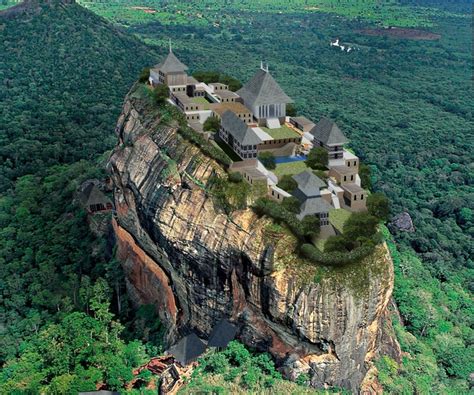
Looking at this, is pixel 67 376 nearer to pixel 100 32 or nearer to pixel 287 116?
pixel 287 116

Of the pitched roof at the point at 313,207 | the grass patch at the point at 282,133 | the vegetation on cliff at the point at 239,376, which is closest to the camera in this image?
the vegetation on cliff at the point at 239,376

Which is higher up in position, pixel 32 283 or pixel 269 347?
pixel 269 347

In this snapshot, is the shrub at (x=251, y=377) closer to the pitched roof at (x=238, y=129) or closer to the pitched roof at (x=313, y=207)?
the pitched roof at (x=313, y=207)

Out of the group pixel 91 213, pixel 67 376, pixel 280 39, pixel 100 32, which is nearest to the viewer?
pixel 67 376

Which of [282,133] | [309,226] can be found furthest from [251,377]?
[282,133]

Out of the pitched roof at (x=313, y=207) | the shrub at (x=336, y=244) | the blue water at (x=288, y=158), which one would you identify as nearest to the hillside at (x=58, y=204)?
the pitched roof at (x=313, y=207)

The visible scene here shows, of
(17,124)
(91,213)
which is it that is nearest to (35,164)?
(17,124)
